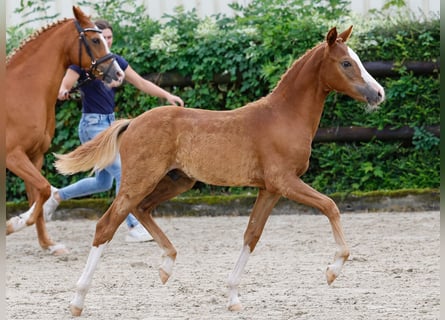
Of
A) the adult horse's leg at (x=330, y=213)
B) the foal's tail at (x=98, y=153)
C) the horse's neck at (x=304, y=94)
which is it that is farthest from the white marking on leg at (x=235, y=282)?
the foal's tail at (x=98, y=153)

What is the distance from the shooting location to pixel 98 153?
17.6ft

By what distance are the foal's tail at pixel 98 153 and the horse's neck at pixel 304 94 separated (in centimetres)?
93

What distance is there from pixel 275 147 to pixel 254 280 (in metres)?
1.35

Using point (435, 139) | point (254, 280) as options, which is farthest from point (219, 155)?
point (435, 139)

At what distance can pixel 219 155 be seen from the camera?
16.6 feet

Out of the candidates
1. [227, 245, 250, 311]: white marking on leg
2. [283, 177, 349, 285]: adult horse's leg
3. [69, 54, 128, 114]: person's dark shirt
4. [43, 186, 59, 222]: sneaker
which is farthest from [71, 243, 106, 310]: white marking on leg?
[43, 186, 59, 222]: sneaker

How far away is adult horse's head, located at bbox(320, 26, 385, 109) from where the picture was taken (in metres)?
5.06

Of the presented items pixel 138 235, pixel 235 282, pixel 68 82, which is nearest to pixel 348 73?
pixel 235 282

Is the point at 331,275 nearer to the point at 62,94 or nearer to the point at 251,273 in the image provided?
the point at 251,273

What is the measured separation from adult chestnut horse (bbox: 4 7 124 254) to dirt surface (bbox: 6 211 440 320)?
2.14ft

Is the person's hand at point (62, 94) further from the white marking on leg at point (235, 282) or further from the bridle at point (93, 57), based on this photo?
the white marking on leg at point (235, 282)

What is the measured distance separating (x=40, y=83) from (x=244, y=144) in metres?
2.90

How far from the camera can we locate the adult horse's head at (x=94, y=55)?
734cm

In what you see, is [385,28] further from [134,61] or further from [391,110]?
[134,61]
